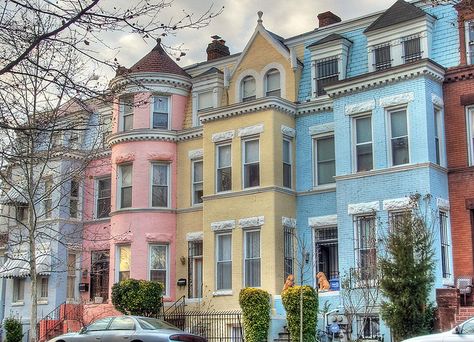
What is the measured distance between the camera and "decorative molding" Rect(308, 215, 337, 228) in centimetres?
2683

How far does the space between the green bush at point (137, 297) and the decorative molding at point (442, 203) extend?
10.5 metres

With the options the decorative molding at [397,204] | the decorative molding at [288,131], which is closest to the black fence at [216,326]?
the decorative molding at [397,204]

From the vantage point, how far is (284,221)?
27266 mm

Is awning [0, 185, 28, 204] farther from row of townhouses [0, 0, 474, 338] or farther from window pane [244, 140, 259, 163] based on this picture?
window pane [244, 140, 259, 163]

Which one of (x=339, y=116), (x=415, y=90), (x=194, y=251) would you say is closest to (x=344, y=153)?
(x=339, y=116)

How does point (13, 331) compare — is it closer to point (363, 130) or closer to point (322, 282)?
point (322, 282)

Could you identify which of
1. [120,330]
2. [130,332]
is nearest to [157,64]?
[120,330]

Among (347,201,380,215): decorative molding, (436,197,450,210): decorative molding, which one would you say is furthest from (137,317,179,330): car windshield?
(436,197,450,210): decorative molding

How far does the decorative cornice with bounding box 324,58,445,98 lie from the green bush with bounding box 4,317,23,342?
16.0 meters

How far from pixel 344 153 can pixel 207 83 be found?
885 centimetres

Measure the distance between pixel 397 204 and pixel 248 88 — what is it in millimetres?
9497

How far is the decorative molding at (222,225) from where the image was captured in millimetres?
27984

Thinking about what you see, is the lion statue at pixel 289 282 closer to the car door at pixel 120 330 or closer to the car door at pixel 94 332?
the car door at pixel 120 330

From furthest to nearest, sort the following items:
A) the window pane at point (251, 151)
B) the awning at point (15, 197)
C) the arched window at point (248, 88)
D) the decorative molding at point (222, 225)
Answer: the arched window at point (248, 88) → the window pane at point (251, 151) → the decorative molding at point (222, 225) → the awning at point (15, 197)
